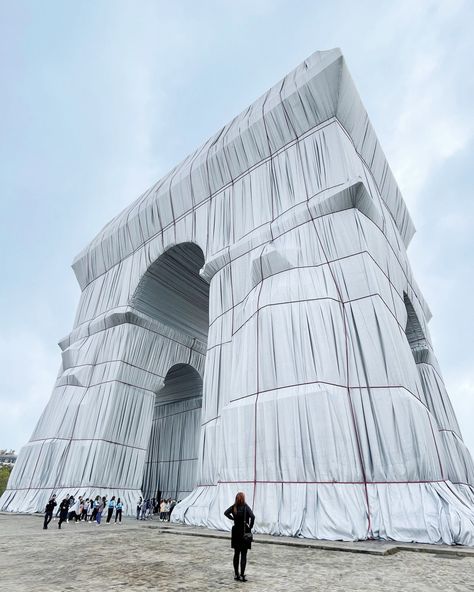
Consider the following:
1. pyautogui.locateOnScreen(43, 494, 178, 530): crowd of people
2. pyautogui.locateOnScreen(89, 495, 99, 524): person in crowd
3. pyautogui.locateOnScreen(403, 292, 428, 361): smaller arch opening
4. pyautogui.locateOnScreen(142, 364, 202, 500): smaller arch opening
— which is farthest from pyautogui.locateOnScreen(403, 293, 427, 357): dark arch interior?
pyautogui.locateOnScreen(89, 495, 99, 524): person in crowd

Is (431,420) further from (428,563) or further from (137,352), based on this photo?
(137,352)

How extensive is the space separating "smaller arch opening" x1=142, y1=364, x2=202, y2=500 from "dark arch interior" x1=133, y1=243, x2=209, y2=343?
336cm

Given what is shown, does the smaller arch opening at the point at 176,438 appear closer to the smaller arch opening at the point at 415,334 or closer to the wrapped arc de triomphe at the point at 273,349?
the wrapped arc de triomphe at the point at 273,349

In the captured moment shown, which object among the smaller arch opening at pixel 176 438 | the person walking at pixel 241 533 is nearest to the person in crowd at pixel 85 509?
Result: the smaller arch opening at pixel 176 438

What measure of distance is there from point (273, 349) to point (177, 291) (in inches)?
570

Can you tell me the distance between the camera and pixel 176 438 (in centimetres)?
2967

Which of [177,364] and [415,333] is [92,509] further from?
[415,333]

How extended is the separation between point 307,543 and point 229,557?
100 inches

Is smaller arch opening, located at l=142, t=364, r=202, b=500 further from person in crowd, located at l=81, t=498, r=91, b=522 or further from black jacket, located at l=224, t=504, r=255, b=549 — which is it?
black jacket, located at l=224, t=504, r=255, b=549

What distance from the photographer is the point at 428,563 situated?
21.3 ft

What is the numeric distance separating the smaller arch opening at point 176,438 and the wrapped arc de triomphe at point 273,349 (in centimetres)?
16

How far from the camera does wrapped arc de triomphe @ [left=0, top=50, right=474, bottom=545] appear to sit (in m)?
10.5

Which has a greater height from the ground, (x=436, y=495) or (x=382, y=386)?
(x=382, y=386)

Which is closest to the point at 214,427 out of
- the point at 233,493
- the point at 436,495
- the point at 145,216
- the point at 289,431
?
the point at 233,493
